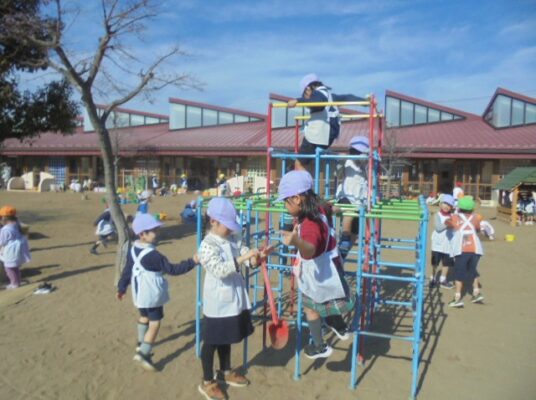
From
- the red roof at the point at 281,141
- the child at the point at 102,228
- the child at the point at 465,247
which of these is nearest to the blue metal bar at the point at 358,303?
the child at the point at 465,247

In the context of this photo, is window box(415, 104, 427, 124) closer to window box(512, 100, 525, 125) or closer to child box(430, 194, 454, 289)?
window box(512, 100, 525, 125)

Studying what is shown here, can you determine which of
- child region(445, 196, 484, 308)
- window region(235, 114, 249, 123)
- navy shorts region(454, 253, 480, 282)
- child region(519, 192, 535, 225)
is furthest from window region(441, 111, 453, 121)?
navy shorts region(454, 253, 480, 282)

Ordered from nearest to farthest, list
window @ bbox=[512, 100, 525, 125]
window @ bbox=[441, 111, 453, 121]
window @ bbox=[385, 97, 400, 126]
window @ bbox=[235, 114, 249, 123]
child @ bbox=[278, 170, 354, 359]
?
child @ bbox=[278, 170, 354, 359] < window @ bbox=[512, 100, 525, 125] < window @ bbox=[441, 111, 453, 121] < window @ bbox=[385, 97, 400, 126] < window @ bbox=[235, 114, 249, 123]

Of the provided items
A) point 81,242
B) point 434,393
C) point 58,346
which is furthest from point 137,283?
point 81,242

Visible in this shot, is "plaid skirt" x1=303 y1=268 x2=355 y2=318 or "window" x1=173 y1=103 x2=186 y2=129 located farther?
"window" x1=173 y1=103 x2=186 y2=129

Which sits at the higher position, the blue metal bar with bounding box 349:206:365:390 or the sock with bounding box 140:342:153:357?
the blue metal bar with bounding box 349:206:365:390

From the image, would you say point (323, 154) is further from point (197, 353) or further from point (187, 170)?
point (187, 170)

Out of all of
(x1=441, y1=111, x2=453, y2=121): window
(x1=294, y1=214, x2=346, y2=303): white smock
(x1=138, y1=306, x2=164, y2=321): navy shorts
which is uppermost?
(x1=441, y1=111, x2=453, y2=121): window

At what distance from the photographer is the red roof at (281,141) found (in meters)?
20.9

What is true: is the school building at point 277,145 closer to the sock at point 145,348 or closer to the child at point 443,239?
the child at point 443,239

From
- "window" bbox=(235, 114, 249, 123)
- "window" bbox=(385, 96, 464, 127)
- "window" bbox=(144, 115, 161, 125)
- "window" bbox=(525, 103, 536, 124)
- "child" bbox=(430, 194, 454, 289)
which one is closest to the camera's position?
"child" bbox=(430, 194, 454, 289)

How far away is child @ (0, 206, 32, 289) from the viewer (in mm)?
5926

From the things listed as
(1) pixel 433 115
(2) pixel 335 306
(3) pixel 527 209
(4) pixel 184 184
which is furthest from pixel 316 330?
(1) pixel 433 115

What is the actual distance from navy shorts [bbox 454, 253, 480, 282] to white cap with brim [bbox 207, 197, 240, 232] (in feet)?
12.0
